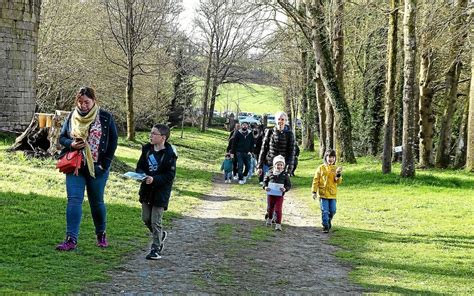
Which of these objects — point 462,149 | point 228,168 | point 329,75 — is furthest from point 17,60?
point 462,149

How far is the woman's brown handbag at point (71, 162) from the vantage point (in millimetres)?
8016

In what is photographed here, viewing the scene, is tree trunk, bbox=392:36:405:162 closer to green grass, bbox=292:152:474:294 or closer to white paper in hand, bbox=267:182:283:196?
green grass, bbox=292:152:474:294

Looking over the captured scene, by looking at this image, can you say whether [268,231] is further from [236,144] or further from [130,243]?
[236,144]

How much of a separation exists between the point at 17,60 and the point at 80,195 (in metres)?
18.7

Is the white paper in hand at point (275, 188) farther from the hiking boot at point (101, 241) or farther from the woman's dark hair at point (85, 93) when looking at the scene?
the woman's dark hair at point (85, 93)

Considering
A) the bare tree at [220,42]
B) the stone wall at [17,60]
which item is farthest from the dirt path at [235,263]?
the bare tree at [220,42]

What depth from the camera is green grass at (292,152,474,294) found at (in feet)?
27.7

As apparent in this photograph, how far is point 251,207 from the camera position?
48.3 ft

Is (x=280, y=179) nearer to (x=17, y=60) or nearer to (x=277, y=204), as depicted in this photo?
(x=277, y=204)

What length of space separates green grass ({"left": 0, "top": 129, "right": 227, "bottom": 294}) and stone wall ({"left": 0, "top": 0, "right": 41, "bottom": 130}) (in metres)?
7.38

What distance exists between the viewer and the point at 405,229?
513 inches

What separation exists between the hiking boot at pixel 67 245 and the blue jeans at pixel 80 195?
0.05 meters

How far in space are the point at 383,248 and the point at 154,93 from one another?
1476 inches

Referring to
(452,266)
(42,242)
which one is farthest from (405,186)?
(42,242)
